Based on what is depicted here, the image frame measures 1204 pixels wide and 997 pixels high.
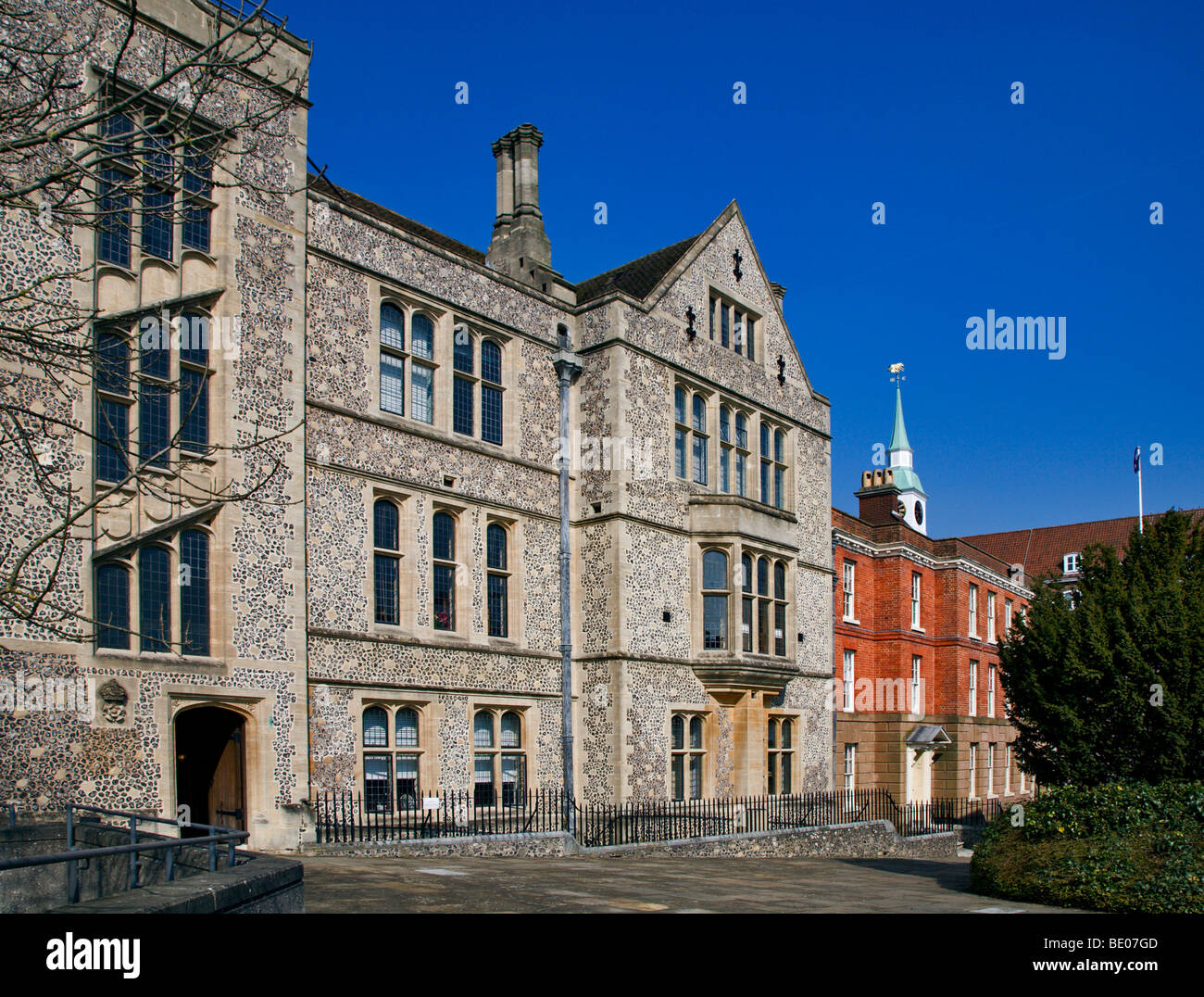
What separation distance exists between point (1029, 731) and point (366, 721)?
12.0 m

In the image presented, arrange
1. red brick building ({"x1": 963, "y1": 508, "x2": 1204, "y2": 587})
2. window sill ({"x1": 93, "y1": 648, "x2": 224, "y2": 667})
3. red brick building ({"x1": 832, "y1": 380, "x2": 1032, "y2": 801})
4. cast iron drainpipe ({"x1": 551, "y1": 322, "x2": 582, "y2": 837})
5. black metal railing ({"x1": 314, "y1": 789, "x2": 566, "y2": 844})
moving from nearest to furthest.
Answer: window sill ({"x1": 93, "y1": 648, "x2": 224, "y2": 667})
black metal railing ({"x1": 314, "y1": 789, "x2": 566, "y2": 844})
cast iron drainpipe ({"x1": 551, "y1": 322, "x2": 582, "y2": 837})
red brick building ({"x1": 832, "y1": 380, "x2": 1032, "y2": 801})
red brick building ({"x1": 963, "y1": 508, "x2": 1204, "y2": 587})

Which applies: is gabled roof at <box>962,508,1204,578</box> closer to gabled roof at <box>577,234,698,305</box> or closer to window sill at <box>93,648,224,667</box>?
gabled roof at <box>577,234,698,305</box>

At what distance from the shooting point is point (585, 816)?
23.1m

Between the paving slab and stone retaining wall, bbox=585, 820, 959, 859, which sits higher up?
the paving slab

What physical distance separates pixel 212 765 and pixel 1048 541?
68736 mm

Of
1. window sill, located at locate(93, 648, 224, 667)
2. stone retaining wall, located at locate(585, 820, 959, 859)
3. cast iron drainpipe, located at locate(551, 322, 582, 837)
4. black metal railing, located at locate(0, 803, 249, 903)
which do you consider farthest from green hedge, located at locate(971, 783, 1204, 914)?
window sill, located at locate(93, 648, 224, 667)

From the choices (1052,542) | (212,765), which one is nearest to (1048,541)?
(1052,542)

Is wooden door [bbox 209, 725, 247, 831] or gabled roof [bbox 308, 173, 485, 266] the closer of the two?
wooden door [bbox 209, 725, 247, 831]

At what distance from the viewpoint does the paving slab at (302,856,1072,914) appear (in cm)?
1157

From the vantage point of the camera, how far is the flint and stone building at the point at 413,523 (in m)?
15.6

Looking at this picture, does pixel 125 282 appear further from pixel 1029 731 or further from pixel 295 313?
pixel 1029 731

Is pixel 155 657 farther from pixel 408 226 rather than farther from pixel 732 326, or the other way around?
pixel 732 326

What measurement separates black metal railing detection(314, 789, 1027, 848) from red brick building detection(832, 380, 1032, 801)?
187 inches
